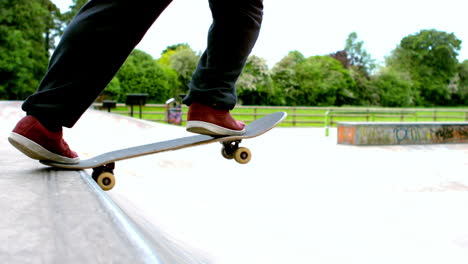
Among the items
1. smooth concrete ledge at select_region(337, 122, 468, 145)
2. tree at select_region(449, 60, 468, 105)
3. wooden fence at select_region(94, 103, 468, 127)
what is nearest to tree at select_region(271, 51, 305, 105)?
wooden fence at select_region(94, 103, 468, 127)

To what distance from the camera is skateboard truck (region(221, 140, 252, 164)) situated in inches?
68.6

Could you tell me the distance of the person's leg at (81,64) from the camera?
3.74 feet

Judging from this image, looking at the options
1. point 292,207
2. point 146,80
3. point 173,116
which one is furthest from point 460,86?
point 292,207

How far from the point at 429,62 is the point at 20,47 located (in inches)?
1885

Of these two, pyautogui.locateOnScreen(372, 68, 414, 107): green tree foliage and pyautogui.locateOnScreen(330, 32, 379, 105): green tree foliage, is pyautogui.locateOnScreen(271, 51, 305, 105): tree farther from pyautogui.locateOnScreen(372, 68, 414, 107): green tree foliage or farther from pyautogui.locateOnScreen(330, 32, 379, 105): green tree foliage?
pyautogui.locateOnScreen(372, 68, 414, 107): green tree foliage

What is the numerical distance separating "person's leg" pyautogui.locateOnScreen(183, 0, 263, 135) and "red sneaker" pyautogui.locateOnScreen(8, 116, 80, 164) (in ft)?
1.60

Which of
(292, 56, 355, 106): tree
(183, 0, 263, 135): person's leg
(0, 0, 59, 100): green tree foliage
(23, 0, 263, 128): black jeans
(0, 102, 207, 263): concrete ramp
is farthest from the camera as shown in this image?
(292, 56, 355, 106): tree

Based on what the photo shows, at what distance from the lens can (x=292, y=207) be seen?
9.23ft

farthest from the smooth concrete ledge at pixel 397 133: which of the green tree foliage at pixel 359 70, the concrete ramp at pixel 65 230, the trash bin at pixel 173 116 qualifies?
the green tree foliage at pixel 359 70

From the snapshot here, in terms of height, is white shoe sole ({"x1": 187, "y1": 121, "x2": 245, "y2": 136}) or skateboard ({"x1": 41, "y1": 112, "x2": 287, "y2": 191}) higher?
white shoe sole ({"x1": 187, "y1": 121, "x2": 245, "y2": 136})

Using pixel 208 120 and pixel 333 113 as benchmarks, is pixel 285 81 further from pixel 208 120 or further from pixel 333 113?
pixel 208 120

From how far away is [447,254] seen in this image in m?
1.84

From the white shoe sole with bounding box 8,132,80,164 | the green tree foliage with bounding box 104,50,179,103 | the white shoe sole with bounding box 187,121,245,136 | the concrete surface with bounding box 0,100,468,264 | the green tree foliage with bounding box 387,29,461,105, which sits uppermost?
the green tree foliage with bounding box 387,29,461,105

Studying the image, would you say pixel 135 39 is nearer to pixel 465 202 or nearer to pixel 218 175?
pixel 465 202
